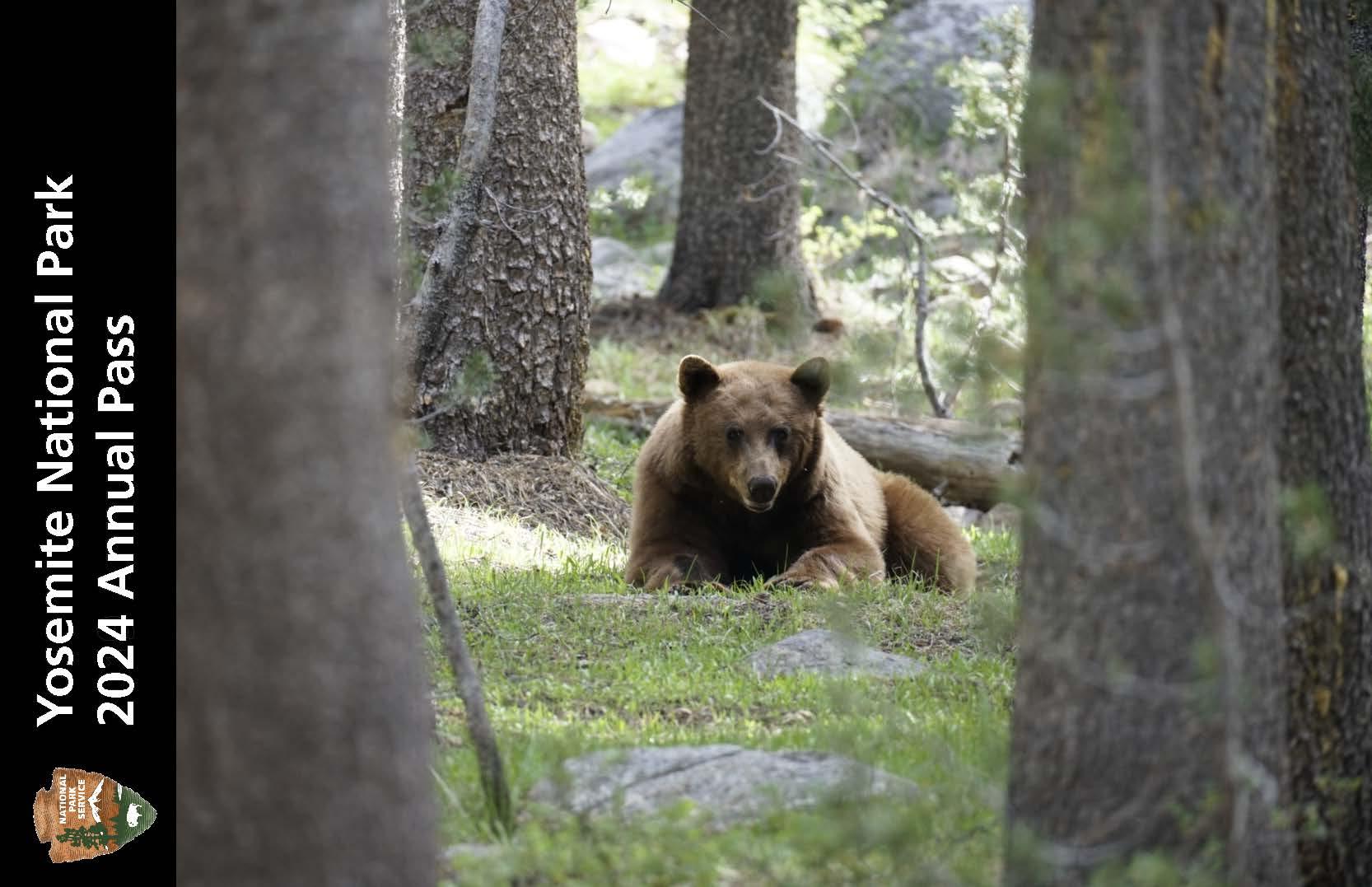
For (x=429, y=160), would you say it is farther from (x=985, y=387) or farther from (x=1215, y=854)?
(x=1215, y=854)

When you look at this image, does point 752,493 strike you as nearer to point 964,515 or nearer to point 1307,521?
point 1307,521

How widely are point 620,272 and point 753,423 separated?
1002 cm

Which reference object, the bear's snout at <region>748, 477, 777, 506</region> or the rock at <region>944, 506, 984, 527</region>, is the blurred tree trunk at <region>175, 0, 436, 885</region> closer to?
the bear's snout at <region>748, 477, 777, 506</region>

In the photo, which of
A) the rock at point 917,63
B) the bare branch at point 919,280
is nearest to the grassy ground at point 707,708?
the bare branch at point 919,280

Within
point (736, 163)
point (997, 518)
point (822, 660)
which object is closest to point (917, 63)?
point (736, 163)

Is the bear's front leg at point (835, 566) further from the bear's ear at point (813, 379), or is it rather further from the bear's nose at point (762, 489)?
the bear's ear at point (813, 379)

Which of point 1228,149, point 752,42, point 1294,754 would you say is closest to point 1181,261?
point 1228,149

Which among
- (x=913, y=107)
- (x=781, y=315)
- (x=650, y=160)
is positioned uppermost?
(x=913, y=107)

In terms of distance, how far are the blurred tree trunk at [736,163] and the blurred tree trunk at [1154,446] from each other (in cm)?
1151

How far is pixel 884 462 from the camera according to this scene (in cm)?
1056

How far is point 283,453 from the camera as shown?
260 centimetres

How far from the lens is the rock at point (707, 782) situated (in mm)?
3830

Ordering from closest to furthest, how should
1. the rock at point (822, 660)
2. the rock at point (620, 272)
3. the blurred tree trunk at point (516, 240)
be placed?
the rock at point (822, 660)
the blurred tree trunk at point (516, 240)
the rock at point (620, 272)

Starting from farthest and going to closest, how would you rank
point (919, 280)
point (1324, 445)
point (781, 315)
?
point (781, 315) → point (919, 280) → point (1324, 445)
